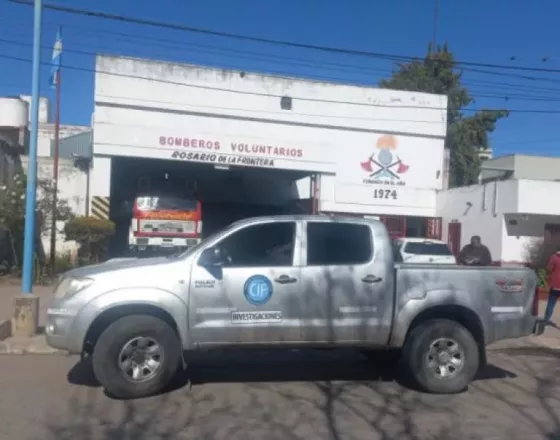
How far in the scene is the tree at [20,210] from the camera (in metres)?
17.5

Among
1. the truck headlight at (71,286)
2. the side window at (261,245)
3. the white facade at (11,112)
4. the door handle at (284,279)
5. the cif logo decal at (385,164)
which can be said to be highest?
the white facade at (11,112)

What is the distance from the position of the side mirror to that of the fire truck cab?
47.3 feet

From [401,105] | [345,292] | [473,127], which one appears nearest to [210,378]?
[345,292]

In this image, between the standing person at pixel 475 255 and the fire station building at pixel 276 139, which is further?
the fire station building at pixel 276 139

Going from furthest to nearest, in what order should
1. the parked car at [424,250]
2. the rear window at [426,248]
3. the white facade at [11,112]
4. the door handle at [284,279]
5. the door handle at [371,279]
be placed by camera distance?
the white facade at [11,112] → the rear window at [426,248] → the parked car at [424,250] → the door handle at [371,279] → the door handle at [284,279]

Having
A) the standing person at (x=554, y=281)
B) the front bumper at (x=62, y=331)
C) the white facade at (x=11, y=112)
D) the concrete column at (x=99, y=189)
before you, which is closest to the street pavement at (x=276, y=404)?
the front bumper at (x=62, y=331)

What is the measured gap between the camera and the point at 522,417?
6809 mm

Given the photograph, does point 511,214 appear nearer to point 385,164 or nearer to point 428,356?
point 385,164

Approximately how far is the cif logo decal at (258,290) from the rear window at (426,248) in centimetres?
1113

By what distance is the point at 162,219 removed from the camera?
2184 cm

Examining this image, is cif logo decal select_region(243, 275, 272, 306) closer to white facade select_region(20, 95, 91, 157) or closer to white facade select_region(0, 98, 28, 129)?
white facade select_region(0, 98, 28, 129)

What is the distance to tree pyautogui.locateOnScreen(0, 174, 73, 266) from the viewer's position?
17.5 m

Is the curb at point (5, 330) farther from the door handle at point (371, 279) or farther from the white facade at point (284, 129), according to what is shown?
the white facade at point (284, 129)

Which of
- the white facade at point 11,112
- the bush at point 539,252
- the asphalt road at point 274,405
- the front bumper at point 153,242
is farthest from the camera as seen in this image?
the white facade at point 11,112
